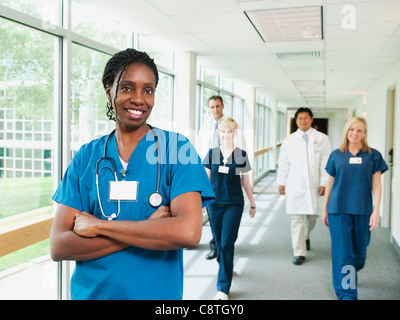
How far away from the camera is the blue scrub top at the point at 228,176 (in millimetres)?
3070

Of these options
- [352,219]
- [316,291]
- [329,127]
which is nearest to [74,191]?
[352,219]

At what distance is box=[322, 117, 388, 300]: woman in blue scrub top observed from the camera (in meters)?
2.86

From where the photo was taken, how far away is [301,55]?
5.10 meters

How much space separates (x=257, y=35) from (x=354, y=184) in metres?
1.97

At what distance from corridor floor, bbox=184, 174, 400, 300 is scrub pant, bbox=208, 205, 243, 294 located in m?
0.19

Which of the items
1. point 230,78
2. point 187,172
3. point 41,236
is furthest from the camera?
point 230,78

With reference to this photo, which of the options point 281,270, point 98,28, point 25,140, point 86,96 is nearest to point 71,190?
point 25,140

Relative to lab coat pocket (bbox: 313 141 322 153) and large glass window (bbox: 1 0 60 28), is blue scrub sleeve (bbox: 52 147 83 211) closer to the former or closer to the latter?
large glass window (bbox: 1 0 60 28)

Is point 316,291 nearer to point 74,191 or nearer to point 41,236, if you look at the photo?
point 41,236

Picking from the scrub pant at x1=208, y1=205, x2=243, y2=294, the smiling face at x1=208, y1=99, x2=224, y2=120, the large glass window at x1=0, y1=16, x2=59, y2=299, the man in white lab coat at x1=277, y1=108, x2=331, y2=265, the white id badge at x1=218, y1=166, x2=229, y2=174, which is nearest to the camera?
the large glass window at x1=0, y1=16, x2=59, y2=299

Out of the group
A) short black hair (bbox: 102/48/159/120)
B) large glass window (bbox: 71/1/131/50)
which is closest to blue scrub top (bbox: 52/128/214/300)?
short black hair (bbox: 102/48/159/120)

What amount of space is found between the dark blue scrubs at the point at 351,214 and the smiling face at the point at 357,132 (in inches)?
4.0
